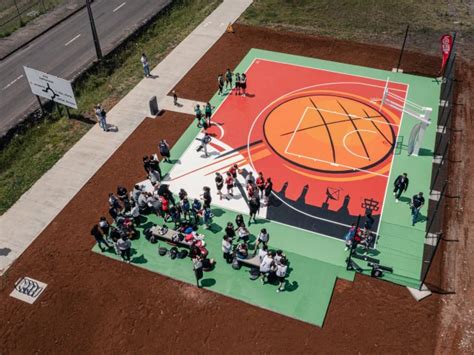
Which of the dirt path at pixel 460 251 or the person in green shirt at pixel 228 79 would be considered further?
the person in green shirt at pixel 228 79

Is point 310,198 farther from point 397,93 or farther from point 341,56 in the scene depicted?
point 341,56

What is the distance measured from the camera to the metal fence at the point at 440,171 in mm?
19500

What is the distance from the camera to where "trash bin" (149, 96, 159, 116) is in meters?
27.7

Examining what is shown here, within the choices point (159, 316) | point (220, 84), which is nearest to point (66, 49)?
point (220, 84)

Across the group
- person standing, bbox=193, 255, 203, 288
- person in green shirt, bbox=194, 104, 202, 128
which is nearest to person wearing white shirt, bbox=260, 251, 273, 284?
person standing, bbox=193, 255, 203, 288

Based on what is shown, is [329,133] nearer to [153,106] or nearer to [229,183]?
[229,183]

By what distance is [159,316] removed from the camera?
17391mm

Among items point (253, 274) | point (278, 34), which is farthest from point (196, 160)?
point (278, 34)

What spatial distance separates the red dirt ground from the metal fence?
54.4 inches

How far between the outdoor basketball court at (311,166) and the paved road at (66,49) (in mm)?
12627

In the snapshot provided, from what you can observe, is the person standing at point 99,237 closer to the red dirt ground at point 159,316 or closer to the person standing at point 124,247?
the red dirt ground at point 159,316

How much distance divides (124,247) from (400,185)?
13.4 metres

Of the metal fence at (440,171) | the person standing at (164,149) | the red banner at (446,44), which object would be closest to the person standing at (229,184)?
the person standing at (164,149)

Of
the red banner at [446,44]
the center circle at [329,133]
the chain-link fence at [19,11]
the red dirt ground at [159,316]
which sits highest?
the red banner at [446,44]
